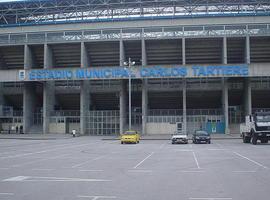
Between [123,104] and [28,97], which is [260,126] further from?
[28,97]

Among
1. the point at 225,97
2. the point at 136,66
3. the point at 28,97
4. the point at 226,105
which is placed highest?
the point at 136,66

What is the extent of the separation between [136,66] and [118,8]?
45.0 ft

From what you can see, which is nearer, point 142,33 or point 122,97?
point 142,33

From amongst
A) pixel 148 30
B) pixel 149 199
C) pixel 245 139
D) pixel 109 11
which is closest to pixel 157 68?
pixel 148 30

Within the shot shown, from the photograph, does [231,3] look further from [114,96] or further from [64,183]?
[64,183]

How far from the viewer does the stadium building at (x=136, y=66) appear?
55719 millimetres

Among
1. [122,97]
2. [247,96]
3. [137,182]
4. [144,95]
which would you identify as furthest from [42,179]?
[247,96]

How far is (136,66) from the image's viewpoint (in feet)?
182

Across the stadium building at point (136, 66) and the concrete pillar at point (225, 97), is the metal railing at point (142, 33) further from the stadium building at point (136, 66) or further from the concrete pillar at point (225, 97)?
the concrete pillar at point (225, 97)

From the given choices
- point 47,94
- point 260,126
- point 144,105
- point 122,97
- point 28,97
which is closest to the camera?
point 260,126

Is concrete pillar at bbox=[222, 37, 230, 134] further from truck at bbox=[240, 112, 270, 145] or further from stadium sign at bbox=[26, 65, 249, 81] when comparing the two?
truck at bbox=[240, 112, 270, 145]

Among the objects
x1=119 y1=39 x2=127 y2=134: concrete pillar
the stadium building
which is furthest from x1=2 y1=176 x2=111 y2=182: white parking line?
x1=119 y1=39 x2=127 y2=134: concrete pillar

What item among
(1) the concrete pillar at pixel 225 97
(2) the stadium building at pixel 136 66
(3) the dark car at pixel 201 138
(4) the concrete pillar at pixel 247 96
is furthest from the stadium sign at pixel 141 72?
(3) the dark car at pixel 201 138

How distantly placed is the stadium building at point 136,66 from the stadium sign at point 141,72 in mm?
153
